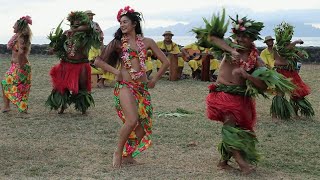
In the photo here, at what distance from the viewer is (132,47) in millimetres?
5223

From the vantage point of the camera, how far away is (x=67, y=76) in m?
7.85

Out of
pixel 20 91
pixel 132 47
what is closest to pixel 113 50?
pixel 132 47

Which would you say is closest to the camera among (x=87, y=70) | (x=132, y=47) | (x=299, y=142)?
(x=132, y=47)

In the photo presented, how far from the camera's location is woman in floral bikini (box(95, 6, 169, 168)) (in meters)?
5.14

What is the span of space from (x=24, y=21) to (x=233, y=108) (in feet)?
12.5

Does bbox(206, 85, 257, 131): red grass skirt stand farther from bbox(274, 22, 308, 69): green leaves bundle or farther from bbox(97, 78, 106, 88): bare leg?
bbox(97, 78, 106, 88): bare leg

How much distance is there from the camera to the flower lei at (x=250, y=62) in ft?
16.3

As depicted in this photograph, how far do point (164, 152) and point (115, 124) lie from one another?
1.71 metres

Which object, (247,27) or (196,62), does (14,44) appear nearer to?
(247,27)

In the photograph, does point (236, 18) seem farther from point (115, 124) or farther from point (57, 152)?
point (115, 124)

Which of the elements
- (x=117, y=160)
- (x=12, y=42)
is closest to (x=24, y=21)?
(x=12, y=42)

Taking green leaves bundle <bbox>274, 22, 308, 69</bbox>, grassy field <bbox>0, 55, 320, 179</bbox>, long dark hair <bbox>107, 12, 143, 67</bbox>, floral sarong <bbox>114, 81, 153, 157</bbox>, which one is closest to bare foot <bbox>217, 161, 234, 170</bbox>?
grassy field <bbox>0, 55, 320, 179</bbox>

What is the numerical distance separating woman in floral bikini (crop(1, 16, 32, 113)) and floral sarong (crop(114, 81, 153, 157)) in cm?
293

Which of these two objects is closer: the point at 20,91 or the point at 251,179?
the point at 251,179
